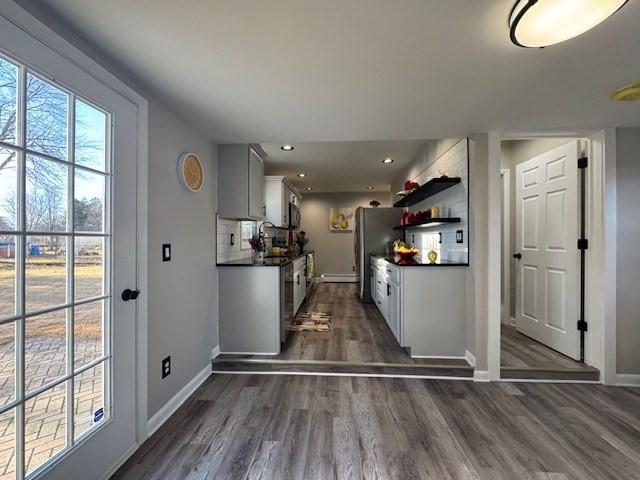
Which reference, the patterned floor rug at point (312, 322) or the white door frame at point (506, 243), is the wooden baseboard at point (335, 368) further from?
the white door frame at point (506, 243)

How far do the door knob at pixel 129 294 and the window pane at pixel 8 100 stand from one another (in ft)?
2.90

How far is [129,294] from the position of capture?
1695 mm

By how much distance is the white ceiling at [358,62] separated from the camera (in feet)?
3.96

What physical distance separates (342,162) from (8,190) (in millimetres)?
4091

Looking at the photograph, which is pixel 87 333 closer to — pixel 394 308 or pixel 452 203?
pixel 394 308

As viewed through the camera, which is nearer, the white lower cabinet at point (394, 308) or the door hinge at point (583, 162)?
the door hinge at point (583, 162)

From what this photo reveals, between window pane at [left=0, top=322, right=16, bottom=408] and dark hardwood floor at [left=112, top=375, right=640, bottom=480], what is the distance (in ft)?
2.71

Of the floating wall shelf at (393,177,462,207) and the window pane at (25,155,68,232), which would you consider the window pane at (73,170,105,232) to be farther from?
the floating wall shelf at (393,177,462,207)

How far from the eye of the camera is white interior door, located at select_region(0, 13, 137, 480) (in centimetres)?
108

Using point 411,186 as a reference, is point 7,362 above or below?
below

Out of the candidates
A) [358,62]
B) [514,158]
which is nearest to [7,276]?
[358,62]

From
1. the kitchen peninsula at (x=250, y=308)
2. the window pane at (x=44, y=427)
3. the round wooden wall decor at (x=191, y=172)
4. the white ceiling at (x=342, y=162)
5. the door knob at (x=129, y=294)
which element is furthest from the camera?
the white ceiling at (x=342, y=162)

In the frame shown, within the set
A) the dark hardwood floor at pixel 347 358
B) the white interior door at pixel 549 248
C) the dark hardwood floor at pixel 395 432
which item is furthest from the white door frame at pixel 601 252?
the dark hardwood floor at pixel 347 358

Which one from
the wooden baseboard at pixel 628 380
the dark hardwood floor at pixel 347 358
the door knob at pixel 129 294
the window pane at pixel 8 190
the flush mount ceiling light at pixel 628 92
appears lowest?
the wooden baseboard at pixel 628 380
